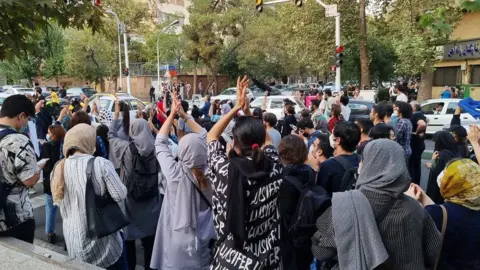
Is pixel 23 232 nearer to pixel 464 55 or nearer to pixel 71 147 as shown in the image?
pixel 71 147

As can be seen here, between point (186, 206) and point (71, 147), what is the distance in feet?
3.40

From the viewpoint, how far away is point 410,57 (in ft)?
74.1

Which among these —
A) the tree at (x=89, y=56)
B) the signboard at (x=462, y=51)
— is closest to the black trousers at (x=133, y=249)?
the signboard at (x=462, y=51)

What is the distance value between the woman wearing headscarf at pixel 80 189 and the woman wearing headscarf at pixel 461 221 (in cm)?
234

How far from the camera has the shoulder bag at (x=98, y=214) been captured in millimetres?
3281

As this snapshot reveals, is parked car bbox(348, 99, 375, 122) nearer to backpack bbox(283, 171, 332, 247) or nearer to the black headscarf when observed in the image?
the black headscarf

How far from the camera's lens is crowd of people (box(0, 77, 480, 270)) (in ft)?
7.66

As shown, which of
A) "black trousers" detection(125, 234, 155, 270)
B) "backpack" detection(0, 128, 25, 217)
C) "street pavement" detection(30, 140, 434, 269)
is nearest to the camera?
"backpack" detection(0, 128, 25, 217)

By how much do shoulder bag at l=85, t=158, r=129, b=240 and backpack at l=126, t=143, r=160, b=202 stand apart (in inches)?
44.3

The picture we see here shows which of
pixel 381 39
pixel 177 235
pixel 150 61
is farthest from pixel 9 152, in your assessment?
pixel 150 61

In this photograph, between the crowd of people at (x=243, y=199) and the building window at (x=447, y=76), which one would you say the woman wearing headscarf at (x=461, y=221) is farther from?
the building window at (x=447, y=76)

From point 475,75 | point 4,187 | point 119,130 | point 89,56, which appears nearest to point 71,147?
point 4,187

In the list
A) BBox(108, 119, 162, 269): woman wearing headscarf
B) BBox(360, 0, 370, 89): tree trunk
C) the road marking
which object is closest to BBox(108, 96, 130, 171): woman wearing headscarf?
BBox(108, 119, 162, 269): woman wearing headscarf

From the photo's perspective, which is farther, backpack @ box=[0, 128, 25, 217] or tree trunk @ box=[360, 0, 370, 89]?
tree trunk @ box=[360, 0, 370, 89]
